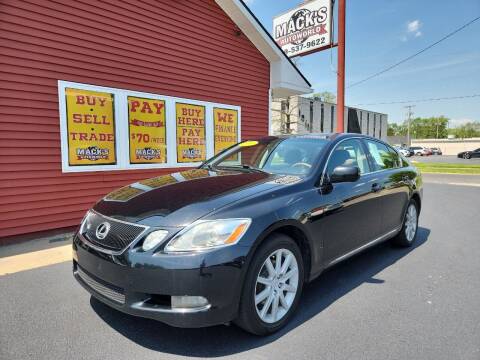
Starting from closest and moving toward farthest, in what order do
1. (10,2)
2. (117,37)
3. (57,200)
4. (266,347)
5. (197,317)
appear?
(197,317), (266,347), (10,2), (57,200), (117,37)

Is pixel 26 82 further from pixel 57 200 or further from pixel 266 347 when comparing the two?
pixel 266 347

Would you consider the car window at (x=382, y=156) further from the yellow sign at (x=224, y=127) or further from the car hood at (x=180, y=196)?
the yellow sign at (x=224, y=127)

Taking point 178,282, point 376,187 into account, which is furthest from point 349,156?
point 178,282

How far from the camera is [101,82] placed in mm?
5988

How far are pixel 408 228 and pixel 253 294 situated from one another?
11.1ft

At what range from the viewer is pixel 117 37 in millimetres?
6180

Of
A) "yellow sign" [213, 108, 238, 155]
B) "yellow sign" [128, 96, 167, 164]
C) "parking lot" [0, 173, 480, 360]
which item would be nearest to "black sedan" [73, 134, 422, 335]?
"parking lot" [0, 173, 480, 360]

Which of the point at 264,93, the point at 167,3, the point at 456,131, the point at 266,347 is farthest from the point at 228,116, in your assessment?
the point at 456,131

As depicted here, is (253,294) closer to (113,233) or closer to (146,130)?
(113,233)

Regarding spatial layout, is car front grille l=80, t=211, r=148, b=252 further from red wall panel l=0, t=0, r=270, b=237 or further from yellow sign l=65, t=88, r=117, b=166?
yellow sign l=65, t=88, r=117, b=166

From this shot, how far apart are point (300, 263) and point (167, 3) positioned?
20.3 feet

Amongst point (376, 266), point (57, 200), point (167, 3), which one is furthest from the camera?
point (167, 3)

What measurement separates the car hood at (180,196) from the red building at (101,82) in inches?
115

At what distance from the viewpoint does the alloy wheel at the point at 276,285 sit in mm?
2559
